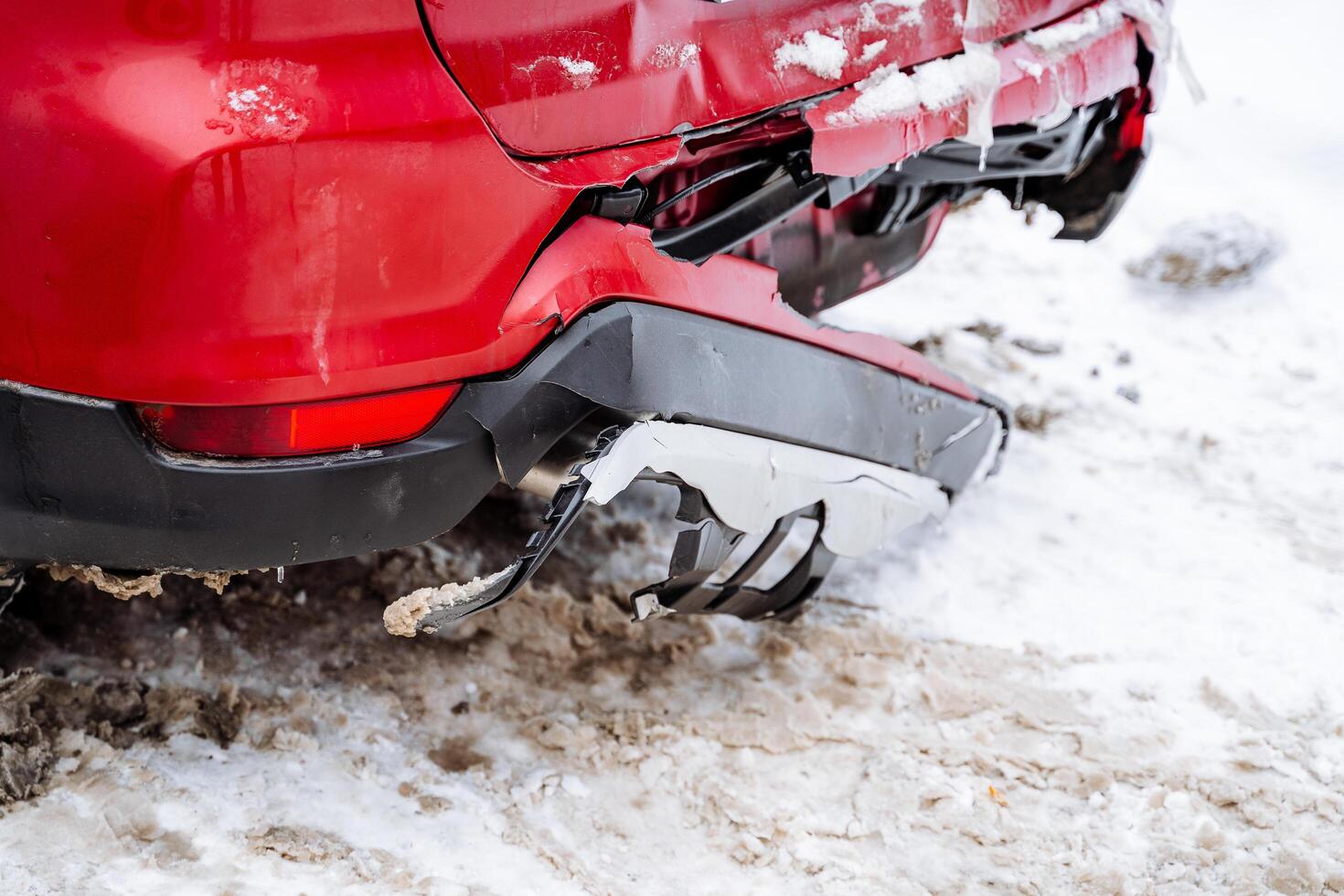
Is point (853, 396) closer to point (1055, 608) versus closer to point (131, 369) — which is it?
point (1055, 608)

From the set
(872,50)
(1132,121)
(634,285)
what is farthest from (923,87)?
(1132,121)

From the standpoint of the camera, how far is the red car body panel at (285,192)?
4.38 ft

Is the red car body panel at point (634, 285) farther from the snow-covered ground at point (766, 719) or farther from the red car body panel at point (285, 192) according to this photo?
the snow-covered ground at point (766, 719)

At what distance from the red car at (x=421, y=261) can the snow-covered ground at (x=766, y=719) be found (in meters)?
0.38

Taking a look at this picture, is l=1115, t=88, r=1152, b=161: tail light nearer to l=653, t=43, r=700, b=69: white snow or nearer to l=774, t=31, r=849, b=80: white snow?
l=774, t=31, r=849, b=80: white snow

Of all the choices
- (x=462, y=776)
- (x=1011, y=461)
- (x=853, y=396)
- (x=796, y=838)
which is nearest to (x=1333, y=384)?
(x=1011, y=461)

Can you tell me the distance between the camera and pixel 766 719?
89.7 inches

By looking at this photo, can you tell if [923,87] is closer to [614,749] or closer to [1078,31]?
[1078,31]

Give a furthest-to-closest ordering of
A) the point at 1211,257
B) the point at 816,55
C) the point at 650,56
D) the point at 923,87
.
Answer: the point at 1211,257, the point at 923,87, the point at 816,55, the point at 650,56

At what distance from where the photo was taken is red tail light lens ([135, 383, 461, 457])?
1487mm

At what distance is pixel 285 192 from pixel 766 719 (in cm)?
141

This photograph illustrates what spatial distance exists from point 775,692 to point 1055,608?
83cm

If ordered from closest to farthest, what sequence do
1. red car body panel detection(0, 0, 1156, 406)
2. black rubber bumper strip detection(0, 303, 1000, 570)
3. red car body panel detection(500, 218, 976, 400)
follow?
1. red car body panel detection(0, 0, 1156, 406)
2. black rubber bumper strip detection(0, 303, 1000, 570)
3. red car body panel detection(500, 218, 976, 400)

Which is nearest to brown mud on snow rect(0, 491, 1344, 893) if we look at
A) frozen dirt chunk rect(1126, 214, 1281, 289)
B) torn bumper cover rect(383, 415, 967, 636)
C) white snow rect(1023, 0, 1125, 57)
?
torn bumper cover rect(383, 415, 967, 636)
